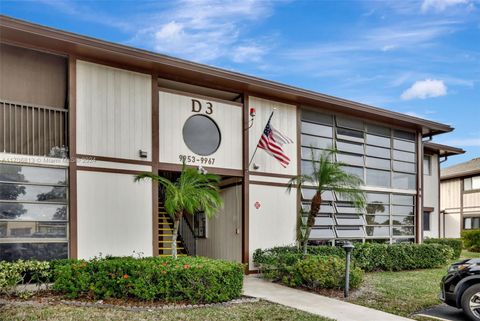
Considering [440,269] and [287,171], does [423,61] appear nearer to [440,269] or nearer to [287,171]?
[287,171]

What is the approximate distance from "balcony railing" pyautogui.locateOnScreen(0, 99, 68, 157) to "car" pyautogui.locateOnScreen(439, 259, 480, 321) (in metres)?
8.11

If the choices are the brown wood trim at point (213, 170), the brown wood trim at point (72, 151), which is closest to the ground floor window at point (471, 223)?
the brown wood trim at point (213, 170)

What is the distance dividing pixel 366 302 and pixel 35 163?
7.39 metres

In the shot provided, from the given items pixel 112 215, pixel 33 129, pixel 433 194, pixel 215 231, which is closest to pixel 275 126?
pixel 215 231

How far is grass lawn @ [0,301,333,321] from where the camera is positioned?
6.59 m

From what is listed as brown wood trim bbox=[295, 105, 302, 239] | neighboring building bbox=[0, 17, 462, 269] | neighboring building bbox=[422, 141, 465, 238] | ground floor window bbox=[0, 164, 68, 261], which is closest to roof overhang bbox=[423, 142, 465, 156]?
neighboring building bbox=[422, 141, 465, 238]

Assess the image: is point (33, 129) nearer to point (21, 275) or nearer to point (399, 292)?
point (21, 275)

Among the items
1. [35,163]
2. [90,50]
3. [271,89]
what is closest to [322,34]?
[271,89]

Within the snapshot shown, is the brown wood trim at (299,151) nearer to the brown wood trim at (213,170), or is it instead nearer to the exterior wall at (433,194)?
the brown wood trim at (213,170)

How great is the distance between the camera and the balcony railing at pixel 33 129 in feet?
29.7

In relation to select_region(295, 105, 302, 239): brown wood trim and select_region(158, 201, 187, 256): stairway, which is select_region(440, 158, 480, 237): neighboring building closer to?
select_region(295, 105, 302, 239): brown wood trim

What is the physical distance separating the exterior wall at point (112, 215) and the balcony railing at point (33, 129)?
2.88ft

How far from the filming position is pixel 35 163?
9.22 m

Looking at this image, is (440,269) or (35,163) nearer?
(35,163)
